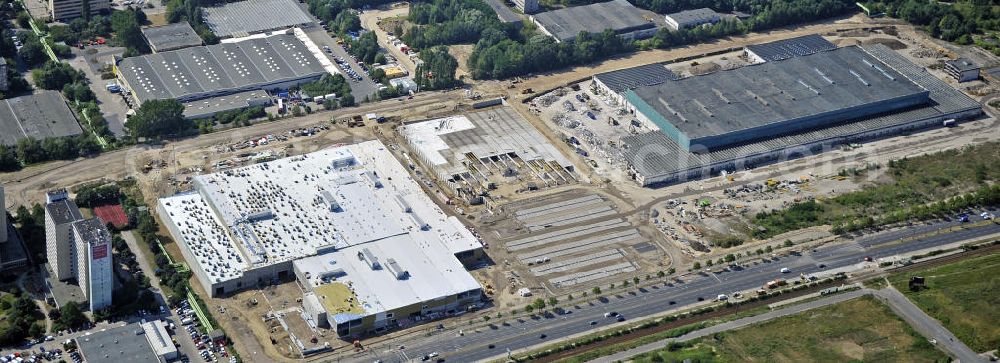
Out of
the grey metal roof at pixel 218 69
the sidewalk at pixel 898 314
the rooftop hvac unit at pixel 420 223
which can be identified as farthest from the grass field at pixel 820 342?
the grey metal roof at pixel 218 69

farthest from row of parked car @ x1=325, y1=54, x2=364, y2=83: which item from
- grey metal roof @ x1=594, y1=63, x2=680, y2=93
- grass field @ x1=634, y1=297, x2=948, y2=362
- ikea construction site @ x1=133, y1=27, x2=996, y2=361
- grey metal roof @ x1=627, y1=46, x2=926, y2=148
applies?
grass field @ x1=634, y1=297, x2=948, y2=362

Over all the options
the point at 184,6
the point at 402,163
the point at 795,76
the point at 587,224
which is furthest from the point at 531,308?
the point at 184,6

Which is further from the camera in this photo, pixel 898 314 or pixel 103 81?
pixel 103 81

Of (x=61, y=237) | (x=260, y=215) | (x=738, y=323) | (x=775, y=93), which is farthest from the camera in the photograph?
(x=775, y=93)

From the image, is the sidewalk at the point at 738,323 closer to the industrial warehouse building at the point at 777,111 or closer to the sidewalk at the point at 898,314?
the sidewalk at the point at 898,314

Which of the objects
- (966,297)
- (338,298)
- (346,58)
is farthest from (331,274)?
(966,297)

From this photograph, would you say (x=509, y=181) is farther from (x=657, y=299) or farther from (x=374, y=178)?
(x=657, y=299)

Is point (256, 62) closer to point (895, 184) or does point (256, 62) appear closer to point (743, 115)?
point (743, 115)

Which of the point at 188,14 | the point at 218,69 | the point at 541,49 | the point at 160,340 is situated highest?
the point at 160,340
